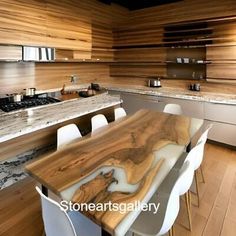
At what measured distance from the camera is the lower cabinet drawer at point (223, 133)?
10.8ft

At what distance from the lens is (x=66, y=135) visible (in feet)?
6.43

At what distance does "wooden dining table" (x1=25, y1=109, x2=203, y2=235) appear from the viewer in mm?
1055

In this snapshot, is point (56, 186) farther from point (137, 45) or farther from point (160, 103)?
point (137, 45)

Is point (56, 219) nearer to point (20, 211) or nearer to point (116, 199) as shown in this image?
point (116, 199)

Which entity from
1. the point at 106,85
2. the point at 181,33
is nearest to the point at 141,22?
the point at 181,33

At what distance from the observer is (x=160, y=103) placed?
13.2 feet

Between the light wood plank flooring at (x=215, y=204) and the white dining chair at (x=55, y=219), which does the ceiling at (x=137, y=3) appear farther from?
the white dining chair at (x=55, y=219)

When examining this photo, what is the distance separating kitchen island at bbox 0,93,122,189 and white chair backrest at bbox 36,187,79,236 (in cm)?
85

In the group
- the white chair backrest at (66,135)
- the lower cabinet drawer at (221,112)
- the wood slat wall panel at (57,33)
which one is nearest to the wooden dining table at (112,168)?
the white chair backrest at (66,135)

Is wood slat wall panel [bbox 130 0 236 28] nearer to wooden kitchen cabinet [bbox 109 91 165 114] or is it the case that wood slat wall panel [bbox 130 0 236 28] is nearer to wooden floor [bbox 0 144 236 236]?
wooden kitchen cabinet [bbox 109 91 165 114]

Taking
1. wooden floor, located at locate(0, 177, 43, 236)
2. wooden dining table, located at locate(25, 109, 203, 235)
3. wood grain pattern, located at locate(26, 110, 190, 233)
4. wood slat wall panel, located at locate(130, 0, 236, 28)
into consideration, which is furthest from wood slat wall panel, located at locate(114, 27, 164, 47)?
wooden floor, located at locate(0, 177, 43, 236)

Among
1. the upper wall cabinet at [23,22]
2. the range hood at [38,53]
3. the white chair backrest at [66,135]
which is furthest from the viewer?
the range hood at [38,53]

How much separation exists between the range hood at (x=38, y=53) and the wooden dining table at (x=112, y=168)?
1674 mm

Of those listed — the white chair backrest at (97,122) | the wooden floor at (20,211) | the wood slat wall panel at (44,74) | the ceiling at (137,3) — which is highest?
the ceiling at (137,3)
